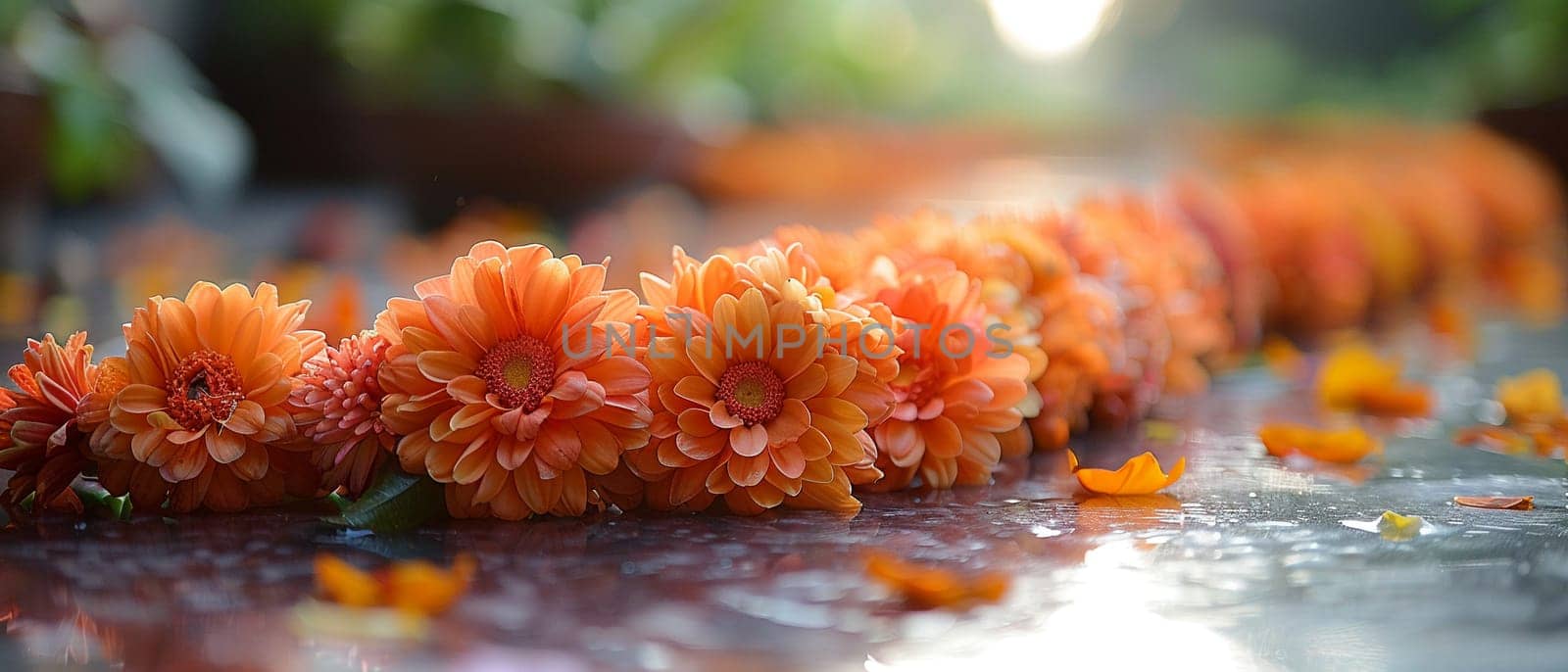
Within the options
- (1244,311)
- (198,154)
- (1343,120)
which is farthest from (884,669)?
(1343,120)

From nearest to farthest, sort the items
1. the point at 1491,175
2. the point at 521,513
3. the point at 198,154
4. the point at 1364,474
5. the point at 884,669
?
the point at 884,669
the point at 521,513
the point at 1364,474
the point at 198,154
the point at 1491,175

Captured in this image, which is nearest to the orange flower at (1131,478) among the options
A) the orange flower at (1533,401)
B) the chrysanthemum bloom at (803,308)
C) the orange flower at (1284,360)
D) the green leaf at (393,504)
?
the chrysanthemum bloom at (803,308)

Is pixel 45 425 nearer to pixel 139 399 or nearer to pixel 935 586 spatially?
pixel 139 399

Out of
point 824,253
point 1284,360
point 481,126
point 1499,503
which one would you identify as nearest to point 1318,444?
point 1499,503

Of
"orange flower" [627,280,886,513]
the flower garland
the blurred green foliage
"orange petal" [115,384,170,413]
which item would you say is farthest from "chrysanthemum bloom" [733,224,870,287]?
the blurred green foliage

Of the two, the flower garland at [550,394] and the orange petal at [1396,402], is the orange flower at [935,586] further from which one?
the orange petal at [1396,402]

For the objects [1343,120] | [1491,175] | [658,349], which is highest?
[1343,120]

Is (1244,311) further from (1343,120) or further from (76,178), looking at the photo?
(1343,120)
